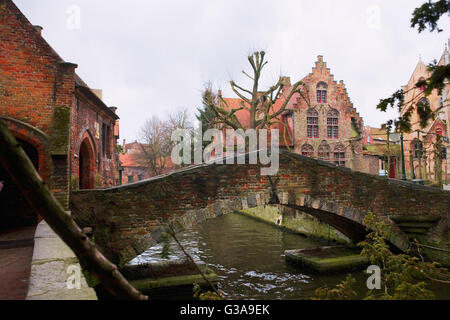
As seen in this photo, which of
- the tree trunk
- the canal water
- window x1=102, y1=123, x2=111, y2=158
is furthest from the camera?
window x1=102, y1=123, x2=111, y2=158

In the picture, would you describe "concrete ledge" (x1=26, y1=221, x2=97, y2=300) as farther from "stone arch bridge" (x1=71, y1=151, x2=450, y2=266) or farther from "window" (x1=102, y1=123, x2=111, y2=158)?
"window" (x1=102, y1=123, x2=111, y2=158)

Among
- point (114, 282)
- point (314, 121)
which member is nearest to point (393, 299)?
point (114, 282)

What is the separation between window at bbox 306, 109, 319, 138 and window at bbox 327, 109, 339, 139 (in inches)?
42.6

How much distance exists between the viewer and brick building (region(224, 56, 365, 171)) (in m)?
25.7

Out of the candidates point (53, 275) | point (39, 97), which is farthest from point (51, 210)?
point (39, 97)

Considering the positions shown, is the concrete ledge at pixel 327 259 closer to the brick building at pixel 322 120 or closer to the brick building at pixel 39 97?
the brick building at pixel 39 97

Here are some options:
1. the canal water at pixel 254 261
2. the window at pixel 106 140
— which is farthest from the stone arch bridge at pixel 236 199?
the window at pixel 106 140

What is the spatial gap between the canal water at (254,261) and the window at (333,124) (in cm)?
1134

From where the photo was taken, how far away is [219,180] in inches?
331

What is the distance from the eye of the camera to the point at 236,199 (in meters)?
8.55

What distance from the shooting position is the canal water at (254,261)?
882cm

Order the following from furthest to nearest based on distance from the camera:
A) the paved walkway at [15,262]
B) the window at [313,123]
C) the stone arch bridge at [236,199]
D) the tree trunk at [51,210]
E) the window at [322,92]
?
the window at [322,92]
the window at [313,123]
the stone arch bridge at [236,199]
the paved walkway at [15,262]
the tree trunk at [51,210]

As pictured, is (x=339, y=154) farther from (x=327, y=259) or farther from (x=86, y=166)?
(x=86, y=166)

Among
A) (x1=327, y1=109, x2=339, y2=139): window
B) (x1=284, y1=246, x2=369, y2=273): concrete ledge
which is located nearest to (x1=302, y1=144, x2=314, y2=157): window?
(x1=327, y1=109, x2=339, y2=139): window
